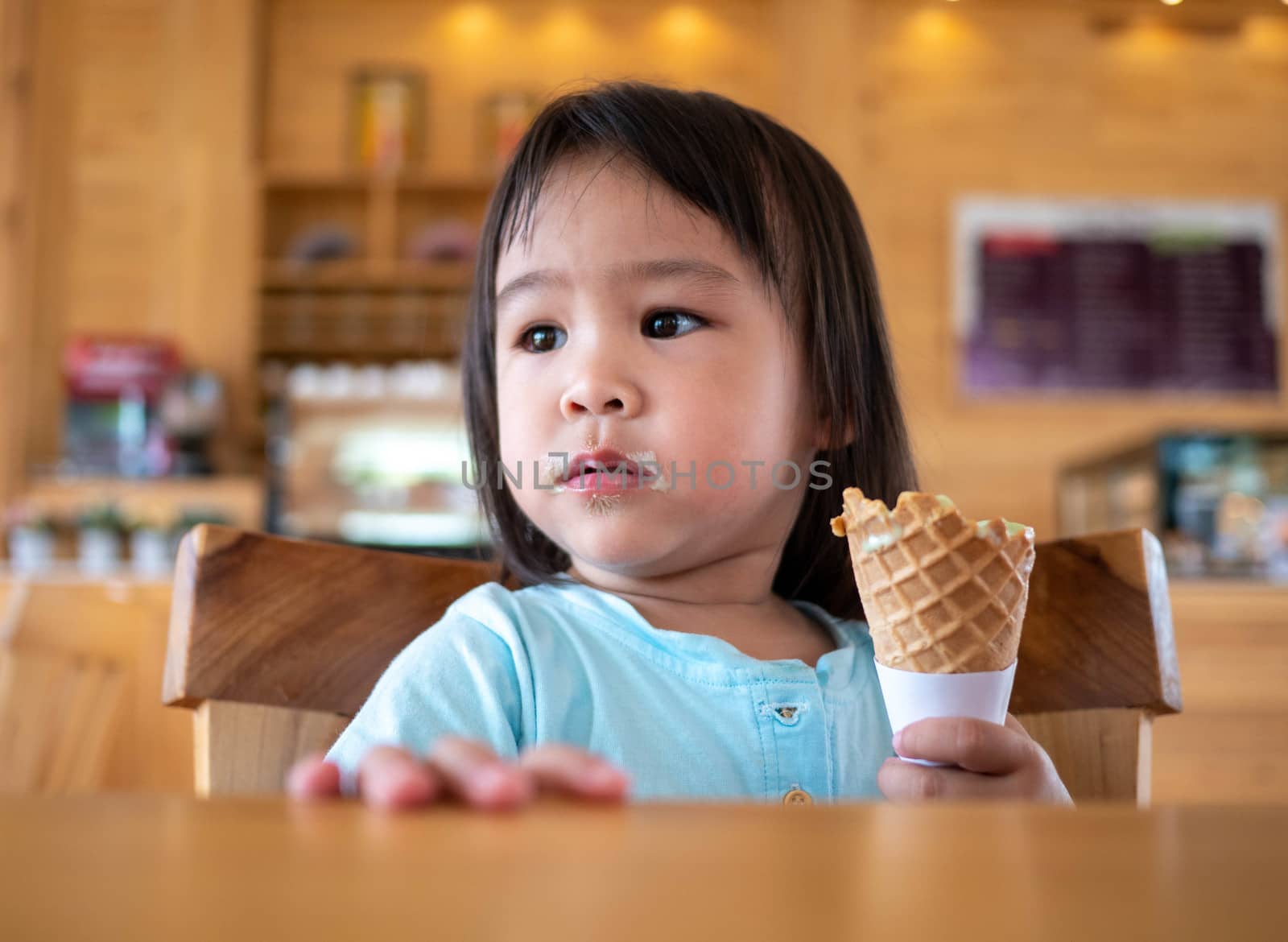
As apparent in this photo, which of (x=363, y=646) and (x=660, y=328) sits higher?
(x=660, y=328)

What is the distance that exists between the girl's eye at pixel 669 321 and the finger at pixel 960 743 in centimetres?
42

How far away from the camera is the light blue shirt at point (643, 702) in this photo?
2.76 feet

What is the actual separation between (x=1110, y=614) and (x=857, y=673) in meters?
0.20

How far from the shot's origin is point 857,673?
38.8 inches

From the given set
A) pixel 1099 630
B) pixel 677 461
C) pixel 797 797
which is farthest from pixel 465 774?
pixel 1099 630

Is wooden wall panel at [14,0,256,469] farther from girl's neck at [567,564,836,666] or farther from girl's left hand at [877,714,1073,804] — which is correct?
girl's left hand at [877,714,1073,804]

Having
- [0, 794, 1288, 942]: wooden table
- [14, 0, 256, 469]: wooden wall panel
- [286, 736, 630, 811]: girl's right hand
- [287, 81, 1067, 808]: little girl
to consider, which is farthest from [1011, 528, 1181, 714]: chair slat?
[14, 0, 256, 469]: wooden wall panel

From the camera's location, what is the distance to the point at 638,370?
960mm

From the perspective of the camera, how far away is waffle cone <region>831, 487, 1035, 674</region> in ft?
2.28

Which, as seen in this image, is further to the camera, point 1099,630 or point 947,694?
point 1099,630

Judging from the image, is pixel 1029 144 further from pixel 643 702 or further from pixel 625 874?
pixel 625 874

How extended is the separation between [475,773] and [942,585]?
16.1 inches

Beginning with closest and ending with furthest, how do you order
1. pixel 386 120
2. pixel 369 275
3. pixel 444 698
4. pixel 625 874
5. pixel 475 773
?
pixel 625 874 → pixel 475 773 → pixel 444 698 → pixel 369 275 → pixel 386 120

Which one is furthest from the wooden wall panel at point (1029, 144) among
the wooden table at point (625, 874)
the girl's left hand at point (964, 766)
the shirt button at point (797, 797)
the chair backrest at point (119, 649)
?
the wooden table at point (625, 874)
